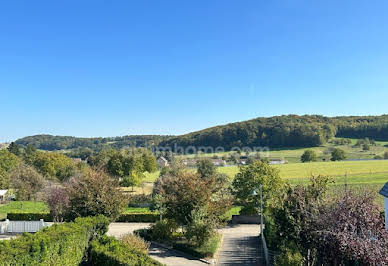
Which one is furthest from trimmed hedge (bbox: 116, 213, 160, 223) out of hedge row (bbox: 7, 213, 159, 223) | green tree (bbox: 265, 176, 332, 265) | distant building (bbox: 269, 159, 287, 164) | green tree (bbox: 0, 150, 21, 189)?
distant building (bbox: 269, 159, 287, 164)

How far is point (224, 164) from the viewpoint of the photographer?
94.1 meters

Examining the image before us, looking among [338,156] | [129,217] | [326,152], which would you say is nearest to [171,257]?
[129,217]

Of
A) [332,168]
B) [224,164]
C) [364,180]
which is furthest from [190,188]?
[224,164]

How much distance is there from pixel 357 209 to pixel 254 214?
719 inches

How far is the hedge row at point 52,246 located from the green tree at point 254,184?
56.3 feet

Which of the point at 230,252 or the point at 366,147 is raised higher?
the point at 366,147

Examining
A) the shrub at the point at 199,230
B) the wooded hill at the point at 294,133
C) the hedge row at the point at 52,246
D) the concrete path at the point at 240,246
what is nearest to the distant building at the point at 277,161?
the wooded hill at the point at 294,133

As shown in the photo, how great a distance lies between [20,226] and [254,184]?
20191 millimetres

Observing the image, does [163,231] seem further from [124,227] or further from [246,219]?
[246,219]

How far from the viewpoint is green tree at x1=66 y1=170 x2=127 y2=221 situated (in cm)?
1848

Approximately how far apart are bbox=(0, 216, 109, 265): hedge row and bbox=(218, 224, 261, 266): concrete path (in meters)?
7.56

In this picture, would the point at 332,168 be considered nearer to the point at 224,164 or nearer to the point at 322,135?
the point at 224,164

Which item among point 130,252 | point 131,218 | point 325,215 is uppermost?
point 325,215

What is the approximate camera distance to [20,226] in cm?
2280
